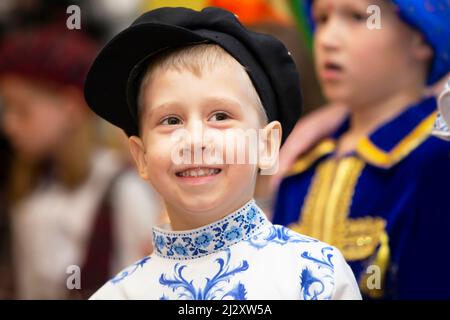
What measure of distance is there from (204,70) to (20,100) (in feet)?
6.60

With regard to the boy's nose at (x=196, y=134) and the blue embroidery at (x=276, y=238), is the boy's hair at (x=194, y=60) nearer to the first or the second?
the boy's nose at (x=196, y=134)

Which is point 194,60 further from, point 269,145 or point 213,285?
point 213,285

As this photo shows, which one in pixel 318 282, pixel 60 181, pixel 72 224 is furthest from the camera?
pixel 60 181

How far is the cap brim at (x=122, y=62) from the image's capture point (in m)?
2.20

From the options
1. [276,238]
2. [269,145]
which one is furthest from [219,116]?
[276,238]

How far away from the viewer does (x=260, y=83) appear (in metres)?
2.25

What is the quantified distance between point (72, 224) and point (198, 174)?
1751 millimetres

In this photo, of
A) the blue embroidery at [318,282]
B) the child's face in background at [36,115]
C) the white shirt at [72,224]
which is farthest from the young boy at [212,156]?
the child's face in background at [36,115]

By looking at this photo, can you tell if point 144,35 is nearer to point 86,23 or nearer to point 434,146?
point 434,146

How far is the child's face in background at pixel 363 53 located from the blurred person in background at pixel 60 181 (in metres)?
1.00

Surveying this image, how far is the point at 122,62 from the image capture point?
7.43 feet

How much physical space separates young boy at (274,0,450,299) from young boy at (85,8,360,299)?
2.22 ft
